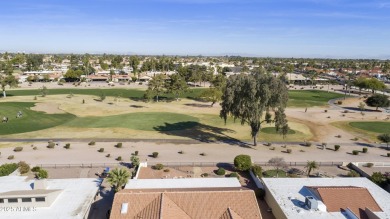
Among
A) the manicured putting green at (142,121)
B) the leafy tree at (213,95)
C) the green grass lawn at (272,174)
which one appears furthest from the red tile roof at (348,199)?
the leafy tree at (213,95)

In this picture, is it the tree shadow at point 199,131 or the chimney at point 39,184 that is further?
the tree shadow at point 199,131

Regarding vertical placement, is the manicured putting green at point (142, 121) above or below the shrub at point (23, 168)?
above

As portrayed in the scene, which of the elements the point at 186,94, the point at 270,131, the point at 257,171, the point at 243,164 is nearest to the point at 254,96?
the point at 243,164

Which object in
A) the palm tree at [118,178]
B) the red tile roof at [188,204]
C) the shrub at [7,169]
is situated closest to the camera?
the red tile roof at [188,204]

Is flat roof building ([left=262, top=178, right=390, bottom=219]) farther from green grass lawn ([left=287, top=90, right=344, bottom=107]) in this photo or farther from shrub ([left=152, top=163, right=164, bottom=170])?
green grass lawn ([left=287, top=90, right=344, bottom=107])

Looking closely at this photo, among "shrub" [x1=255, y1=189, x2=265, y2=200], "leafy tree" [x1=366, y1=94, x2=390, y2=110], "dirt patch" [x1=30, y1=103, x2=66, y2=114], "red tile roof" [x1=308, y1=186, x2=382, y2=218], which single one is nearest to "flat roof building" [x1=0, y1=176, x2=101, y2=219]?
"shrub" [x1=255, y1=189, x2=265, y2=200]

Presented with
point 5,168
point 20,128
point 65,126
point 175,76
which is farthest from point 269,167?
point 175,76

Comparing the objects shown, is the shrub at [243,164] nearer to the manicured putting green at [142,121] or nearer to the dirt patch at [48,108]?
the manicured putting green at [142,121]

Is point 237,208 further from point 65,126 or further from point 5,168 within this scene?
point 65,126
